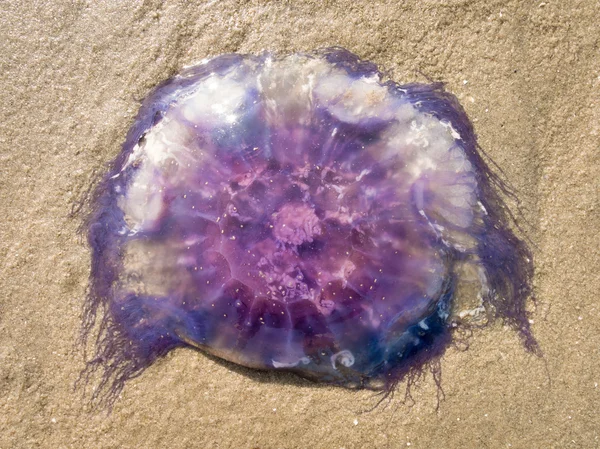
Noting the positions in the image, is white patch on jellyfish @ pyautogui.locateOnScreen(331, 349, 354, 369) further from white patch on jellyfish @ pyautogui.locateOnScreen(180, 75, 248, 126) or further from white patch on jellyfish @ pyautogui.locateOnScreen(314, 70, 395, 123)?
white patch on jellyfish @ pyautogui.locateOnScreen(180, 75, 248, 126)

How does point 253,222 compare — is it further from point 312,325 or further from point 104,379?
point 104,379

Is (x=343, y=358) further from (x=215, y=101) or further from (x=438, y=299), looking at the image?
→ (x=215, y=101)

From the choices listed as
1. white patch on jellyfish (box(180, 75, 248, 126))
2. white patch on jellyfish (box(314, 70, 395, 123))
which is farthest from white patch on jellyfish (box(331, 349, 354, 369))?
white patch on jellyfish (box(180, 75, 248, 126))

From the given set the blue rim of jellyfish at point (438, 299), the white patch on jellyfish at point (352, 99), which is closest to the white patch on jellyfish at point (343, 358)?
the blue rim of jellyfish at point (438, 299)

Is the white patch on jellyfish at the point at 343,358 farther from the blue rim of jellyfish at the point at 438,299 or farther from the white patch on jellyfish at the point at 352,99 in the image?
the white patch on jellyfish at the point at 352,99

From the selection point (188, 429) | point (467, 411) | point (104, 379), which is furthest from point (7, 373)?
point (467, 411)

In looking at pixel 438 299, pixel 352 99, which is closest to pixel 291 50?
pixel 352 99
